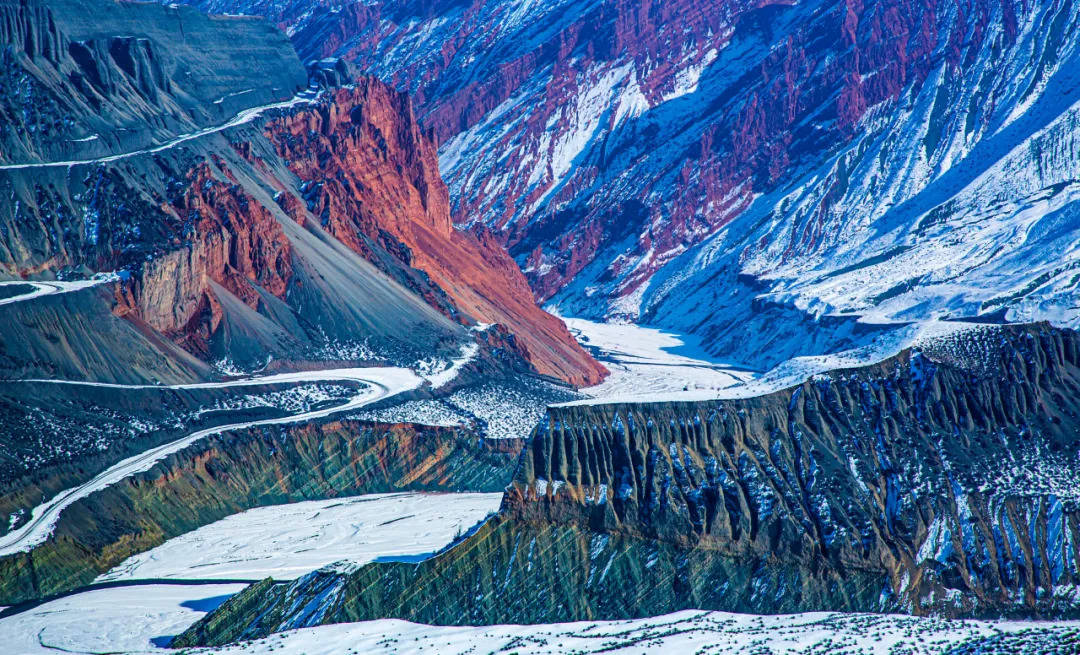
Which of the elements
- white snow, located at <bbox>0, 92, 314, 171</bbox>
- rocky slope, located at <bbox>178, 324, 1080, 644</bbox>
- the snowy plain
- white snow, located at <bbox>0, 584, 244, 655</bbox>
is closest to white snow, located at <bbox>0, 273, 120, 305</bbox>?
white snow, located at <bbox>0, 92, 314, 171</bbox>

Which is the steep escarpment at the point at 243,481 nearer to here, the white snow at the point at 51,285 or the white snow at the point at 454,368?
the white snow at the point at 454,368

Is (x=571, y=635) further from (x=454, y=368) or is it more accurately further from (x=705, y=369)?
(x=705, y=369)

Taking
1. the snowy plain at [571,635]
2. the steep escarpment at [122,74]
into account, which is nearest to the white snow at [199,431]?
the snowy plain at [571,635]

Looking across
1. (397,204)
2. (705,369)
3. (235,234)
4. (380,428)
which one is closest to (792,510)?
(380,428)

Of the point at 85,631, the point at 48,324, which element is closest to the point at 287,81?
the point at 48,324

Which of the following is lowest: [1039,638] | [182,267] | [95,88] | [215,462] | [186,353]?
[1039,638]

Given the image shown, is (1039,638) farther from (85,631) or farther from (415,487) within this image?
(415,487)
